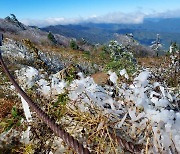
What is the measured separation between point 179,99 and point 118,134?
0.82 metres

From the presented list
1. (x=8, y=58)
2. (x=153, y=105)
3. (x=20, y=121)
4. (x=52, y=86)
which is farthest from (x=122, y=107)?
(x=8, y=58)

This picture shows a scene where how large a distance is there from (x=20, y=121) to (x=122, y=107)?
1.07 metres

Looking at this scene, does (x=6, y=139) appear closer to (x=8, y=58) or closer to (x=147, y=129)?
(x=147, y=129)

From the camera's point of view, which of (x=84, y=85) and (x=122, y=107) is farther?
(x=84, y=85)

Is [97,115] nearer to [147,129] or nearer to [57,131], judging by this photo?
[147,129]

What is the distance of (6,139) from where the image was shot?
10.3ft

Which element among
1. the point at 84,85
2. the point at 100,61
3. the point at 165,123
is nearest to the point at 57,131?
the point at 165,123

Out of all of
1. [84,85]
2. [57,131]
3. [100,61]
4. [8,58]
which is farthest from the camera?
[100,61]

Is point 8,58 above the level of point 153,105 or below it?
below

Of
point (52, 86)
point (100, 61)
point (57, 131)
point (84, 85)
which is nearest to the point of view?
point (57, 131)

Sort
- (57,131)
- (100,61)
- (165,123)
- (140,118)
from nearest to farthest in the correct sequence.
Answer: (57,131) < (165,123) < (140,118) < (100,61)

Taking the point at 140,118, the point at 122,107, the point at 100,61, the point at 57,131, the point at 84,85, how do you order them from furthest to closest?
the point at 100,61
the point at 84,85
the point at 122,107
the point at 140,118
the point at 57,131

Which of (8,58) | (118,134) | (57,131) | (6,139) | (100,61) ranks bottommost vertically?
(100,61)

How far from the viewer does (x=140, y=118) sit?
232 centimetres
